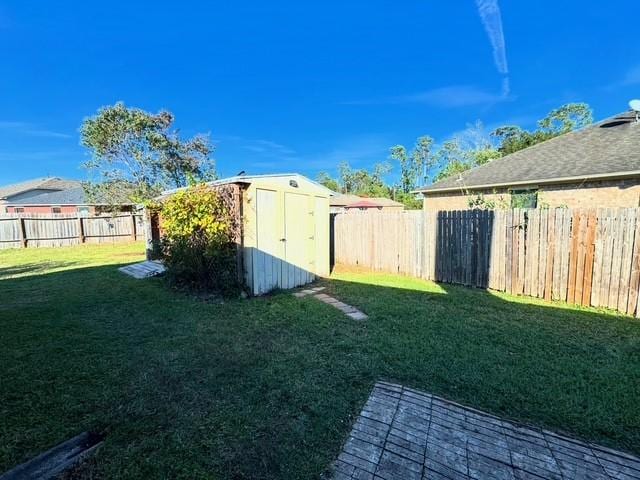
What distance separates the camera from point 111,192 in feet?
56.5

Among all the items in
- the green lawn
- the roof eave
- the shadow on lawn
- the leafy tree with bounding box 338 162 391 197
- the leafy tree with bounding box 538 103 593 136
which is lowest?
the green lawn

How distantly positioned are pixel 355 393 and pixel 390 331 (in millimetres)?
1593

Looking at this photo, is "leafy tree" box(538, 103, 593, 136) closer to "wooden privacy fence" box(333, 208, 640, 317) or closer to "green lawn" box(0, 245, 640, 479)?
"wooden privacy fence" box(333, 208, 640, 317)

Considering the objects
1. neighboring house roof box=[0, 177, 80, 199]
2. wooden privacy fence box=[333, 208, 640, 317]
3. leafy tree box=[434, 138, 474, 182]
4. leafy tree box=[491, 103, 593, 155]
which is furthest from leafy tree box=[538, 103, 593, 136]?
neighboring house roof box=[0, 177, 80, 199]

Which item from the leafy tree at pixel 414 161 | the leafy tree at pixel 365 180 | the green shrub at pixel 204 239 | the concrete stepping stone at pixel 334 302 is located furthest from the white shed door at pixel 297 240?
the leafy tree at pixel 365 180

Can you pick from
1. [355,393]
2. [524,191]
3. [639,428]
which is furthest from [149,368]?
[524,191]

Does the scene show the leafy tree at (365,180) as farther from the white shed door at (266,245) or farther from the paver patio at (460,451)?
the paver patio at (460,451)

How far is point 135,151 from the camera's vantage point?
17188 millimetres

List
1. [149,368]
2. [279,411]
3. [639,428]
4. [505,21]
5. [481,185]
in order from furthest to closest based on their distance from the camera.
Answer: [481,185], [505,21], [149,368], [279,411], [639,428]

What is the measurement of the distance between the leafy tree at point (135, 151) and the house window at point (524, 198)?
1544 cm

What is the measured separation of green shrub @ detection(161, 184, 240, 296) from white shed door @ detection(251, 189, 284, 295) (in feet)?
1.38

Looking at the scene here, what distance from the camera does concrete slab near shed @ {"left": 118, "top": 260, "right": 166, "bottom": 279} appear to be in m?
7.88

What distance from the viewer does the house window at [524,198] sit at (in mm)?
11000

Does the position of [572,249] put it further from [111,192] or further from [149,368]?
[111,192]
